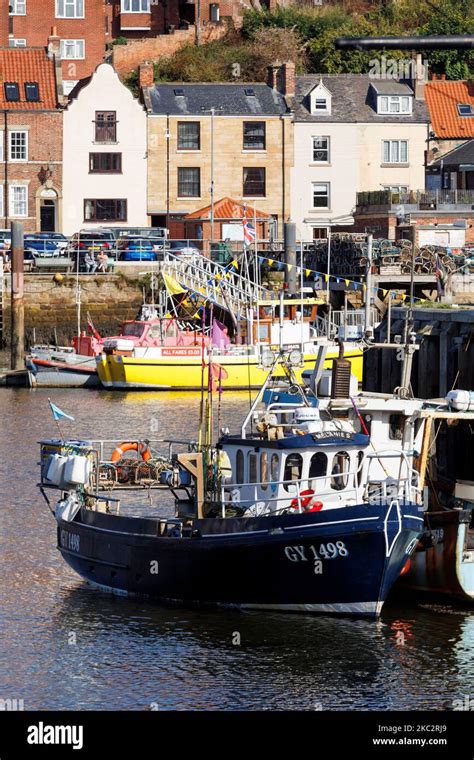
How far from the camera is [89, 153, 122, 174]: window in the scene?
267 ft

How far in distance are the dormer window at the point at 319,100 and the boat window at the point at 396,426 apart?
56911mm

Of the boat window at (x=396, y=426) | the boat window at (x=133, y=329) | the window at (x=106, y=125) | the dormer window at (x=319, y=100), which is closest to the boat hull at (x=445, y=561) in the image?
Answer: the boat window at (x=396, y=426)

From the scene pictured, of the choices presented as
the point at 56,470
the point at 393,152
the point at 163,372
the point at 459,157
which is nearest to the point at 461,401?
the point at 56,470

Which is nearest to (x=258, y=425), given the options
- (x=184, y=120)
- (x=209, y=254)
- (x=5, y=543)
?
(x=5, y=543)

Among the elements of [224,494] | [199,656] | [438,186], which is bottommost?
[199,656]

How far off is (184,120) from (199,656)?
195 feet

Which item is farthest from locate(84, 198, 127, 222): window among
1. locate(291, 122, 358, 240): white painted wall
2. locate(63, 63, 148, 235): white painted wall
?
locate(291, 122, 358, 240): white painted wall

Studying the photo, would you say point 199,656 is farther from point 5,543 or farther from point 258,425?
point 5,543

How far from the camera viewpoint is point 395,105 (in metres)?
84.7

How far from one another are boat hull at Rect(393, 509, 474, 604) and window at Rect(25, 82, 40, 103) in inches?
2268

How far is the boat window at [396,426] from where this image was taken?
28578 millimetres

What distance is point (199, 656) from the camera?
2477cm

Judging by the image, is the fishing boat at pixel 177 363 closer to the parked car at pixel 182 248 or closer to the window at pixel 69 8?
the parked car at pixel 182 248
